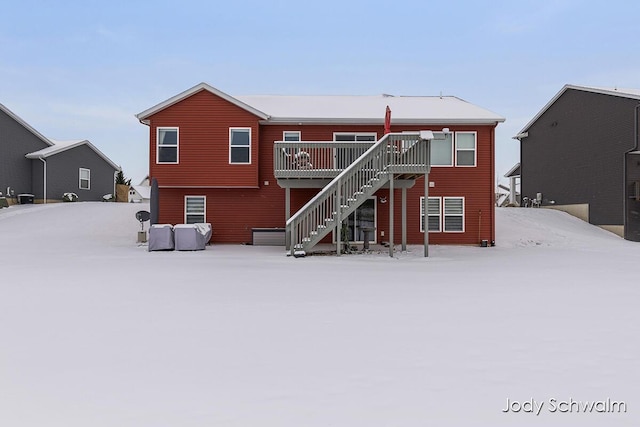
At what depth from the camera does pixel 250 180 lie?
1941 cm

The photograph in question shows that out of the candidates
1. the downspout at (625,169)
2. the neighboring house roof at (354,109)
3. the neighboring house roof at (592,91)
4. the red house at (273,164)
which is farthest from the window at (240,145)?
the neighboring house roof at (592,91)

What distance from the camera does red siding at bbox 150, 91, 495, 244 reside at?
19.3 metres

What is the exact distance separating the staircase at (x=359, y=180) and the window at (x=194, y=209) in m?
5.52

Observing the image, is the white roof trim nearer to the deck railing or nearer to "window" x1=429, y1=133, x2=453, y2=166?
the deck railing

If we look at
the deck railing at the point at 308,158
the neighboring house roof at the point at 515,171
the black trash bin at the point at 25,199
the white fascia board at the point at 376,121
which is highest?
the white fascia board at the point at 376,121

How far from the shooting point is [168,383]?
409cm

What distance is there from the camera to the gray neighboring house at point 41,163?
3111 centimetres

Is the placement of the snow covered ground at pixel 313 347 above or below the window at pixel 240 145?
below

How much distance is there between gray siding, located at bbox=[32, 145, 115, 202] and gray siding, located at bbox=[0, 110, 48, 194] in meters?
0.67

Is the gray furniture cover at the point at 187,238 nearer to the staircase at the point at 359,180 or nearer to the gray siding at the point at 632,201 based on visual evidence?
the staircase at the point at 359,180

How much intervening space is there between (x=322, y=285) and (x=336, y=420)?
596 centimetres

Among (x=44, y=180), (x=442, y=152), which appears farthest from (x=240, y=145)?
(x=44, y=180)

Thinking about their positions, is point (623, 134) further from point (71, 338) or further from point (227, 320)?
point (71, 338)

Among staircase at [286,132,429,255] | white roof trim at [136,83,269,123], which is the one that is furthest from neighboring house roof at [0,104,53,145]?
staircase at [286,132,429,255]
